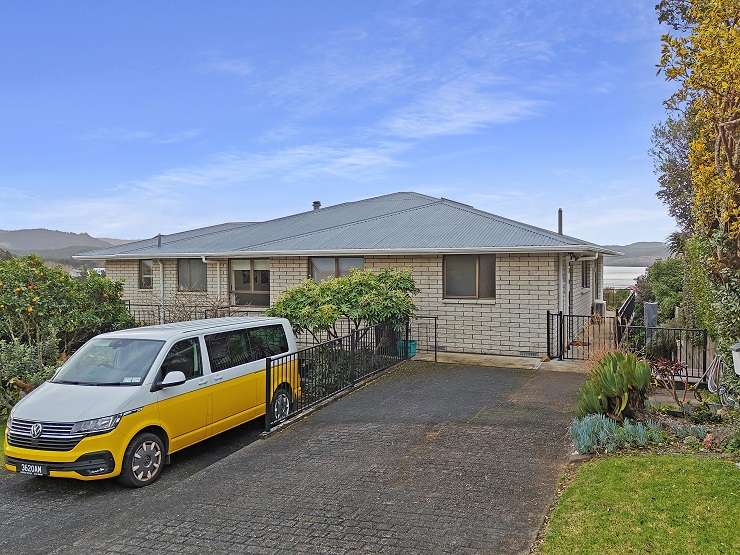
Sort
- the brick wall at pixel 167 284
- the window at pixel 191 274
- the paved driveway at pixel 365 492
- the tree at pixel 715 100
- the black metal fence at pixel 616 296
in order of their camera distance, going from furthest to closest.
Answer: the black metal fence at pixel 616 296, the window at pixel 191 274, the brick wall at pixel 167 284, the tree at pixel 715 100, the paved driveway at pixel 365 492

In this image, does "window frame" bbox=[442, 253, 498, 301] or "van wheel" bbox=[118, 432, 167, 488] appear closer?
"van wheel" bbox=[118, 432, 167, 488]

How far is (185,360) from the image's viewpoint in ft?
24.7

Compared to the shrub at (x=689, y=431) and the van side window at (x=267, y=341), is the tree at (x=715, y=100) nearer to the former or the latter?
the shrub at (x=689, y=431)

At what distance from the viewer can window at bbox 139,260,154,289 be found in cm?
1966

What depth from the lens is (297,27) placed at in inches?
607

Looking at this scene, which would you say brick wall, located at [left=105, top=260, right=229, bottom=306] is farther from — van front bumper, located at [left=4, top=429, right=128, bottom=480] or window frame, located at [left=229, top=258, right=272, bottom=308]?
van front bumper, located at [left=4, top=429, right=128, bottom=480]

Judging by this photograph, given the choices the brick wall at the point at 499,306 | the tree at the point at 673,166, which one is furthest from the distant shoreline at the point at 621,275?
the brick wall at the point at 499,306

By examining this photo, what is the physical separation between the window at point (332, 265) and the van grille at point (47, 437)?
30.7 feet

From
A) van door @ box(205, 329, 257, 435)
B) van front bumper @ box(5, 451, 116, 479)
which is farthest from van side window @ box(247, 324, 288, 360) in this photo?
van front bumper @ box(5, 451, 116, 479)

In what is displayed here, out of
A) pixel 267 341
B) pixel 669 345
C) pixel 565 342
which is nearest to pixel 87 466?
pixel 267 341

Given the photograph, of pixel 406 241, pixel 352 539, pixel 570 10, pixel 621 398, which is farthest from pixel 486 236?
pixel 352 539

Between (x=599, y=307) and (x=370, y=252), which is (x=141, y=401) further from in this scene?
(x=599, y=307)

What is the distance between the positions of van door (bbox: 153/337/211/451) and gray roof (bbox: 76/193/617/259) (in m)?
7.16

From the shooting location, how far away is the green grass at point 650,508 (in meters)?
4.23
